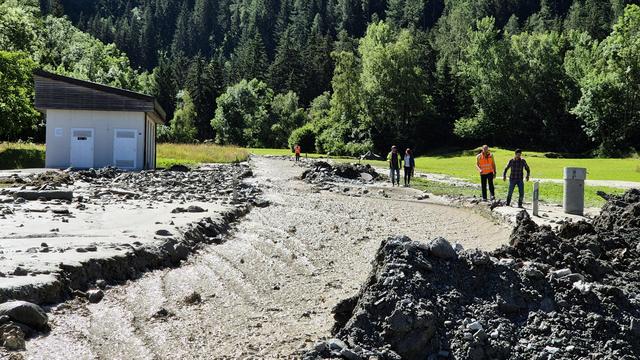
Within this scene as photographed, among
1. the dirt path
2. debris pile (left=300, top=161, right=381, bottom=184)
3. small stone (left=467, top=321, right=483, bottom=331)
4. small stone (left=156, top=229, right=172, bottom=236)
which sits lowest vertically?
the dirt path

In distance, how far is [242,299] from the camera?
1036 cm

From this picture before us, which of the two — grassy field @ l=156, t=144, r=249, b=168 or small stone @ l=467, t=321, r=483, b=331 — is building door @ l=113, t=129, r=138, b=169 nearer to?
grassy field @ l=156, t=144, r=249, b=168

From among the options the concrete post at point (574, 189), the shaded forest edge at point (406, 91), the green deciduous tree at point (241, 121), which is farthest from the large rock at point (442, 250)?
the green deciduous tree at point (241, 121)

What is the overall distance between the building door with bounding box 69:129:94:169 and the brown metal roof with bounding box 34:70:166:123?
155 centimetres

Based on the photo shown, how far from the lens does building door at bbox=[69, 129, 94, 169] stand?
132 ft

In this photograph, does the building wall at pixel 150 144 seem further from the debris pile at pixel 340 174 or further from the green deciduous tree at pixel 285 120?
the green deciduous tree at pixel 285 120

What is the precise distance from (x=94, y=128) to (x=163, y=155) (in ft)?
65.4

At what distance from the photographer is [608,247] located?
38.9 ft

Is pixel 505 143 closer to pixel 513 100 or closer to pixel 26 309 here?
pixel 513 100

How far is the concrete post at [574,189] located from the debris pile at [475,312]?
1226 centimetres

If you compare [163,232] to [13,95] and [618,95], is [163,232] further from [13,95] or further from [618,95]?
[618,95]

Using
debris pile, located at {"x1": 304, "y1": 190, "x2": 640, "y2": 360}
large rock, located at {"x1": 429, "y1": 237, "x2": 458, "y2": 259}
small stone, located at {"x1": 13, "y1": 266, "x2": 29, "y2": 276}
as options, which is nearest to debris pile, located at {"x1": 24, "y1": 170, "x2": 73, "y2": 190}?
small stone, located at {"x1": 13, "y1": 266, "x2": 29, "y2": 276}

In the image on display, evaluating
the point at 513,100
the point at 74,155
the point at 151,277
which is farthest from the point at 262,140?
the point at 151,277

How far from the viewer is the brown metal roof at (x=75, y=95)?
129 feet
